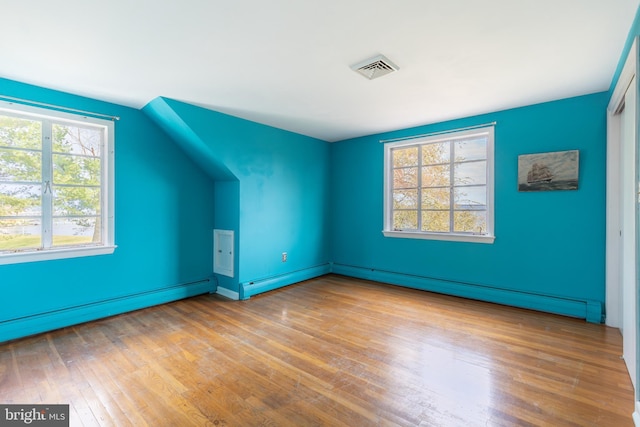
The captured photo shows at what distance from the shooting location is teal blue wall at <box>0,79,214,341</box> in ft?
9.37

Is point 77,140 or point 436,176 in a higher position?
point 77,140

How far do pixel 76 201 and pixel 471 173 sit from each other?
16.2ft

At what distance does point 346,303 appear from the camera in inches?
151

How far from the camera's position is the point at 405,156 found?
477 centimetres

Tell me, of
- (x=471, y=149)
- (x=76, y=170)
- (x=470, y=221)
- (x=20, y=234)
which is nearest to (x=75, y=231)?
(x=20, y=234)

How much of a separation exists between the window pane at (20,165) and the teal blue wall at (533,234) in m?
4.46

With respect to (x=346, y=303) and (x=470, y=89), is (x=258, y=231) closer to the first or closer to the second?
(x=346, y=303)

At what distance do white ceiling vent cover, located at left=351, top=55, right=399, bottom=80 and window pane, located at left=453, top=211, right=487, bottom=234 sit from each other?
2453mm

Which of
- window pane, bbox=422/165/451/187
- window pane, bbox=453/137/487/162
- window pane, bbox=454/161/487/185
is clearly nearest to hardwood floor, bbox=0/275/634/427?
window pane, bbox=454/161/487/185

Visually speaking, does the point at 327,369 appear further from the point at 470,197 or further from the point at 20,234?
the point at 20,234

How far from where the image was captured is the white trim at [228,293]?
4.02 m

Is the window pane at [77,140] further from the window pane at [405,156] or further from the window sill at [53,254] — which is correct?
the window pane at [405,156]

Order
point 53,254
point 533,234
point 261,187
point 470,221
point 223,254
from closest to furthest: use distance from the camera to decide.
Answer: point 53,254, point 533,234, point 470,221, point 223,254, point 261,187

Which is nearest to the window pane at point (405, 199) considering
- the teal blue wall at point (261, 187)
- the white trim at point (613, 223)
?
the teal blue wall at point (261, 187)
